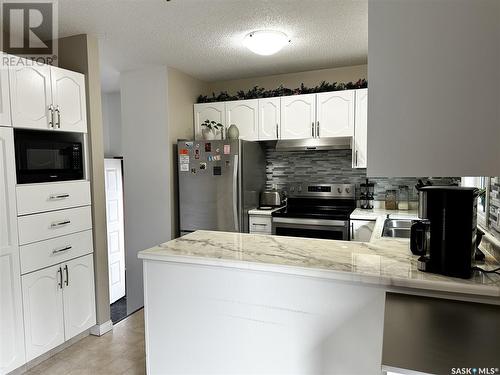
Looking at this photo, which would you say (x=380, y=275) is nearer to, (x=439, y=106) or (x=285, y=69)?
(x=439, y=106)

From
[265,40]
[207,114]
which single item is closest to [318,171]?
[207,114]

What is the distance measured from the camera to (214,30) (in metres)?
2.66

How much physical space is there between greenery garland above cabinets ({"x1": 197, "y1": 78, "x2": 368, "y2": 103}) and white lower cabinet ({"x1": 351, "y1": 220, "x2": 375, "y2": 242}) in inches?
53.3

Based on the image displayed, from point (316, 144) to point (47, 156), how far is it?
2.42 metres

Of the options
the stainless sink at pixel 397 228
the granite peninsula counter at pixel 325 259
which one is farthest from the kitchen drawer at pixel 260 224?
the granite peninsula counter at pixel 325 259

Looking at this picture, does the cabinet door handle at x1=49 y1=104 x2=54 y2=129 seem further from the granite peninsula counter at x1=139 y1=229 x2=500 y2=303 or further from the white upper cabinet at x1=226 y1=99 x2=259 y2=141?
the white upper cabinet at x1=226 y1=99 x2=259 y2=141

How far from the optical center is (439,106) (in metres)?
1.21

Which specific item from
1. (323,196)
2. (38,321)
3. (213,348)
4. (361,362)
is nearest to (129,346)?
(38,321)

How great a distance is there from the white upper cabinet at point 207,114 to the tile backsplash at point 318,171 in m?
0.71

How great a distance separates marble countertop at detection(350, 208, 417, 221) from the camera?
3.16 metres

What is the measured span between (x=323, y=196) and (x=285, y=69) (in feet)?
4.95

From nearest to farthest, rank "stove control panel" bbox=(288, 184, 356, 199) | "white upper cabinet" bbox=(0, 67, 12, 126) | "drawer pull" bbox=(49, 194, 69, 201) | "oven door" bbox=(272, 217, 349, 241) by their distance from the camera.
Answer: "white upper cabinet" bbox=(0, 67, 12, 126) → "drawer pull" bbox=(49, 194, 69, 201) → "oven door" bbox=(272, 217, 349, 241) → "stove control panel" bbox=(288, 184, 356, 199)

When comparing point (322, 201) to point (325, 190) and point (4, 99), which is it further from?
point (4, 99)

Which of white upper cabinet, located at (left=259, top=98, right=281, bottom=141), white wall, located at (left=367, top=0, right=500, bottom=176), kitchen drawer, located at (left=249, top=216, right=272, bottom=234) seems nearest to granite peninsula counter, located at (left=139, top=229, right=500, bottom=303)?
white wall, located at (left=367, top=0, right=500, bottom=176)
